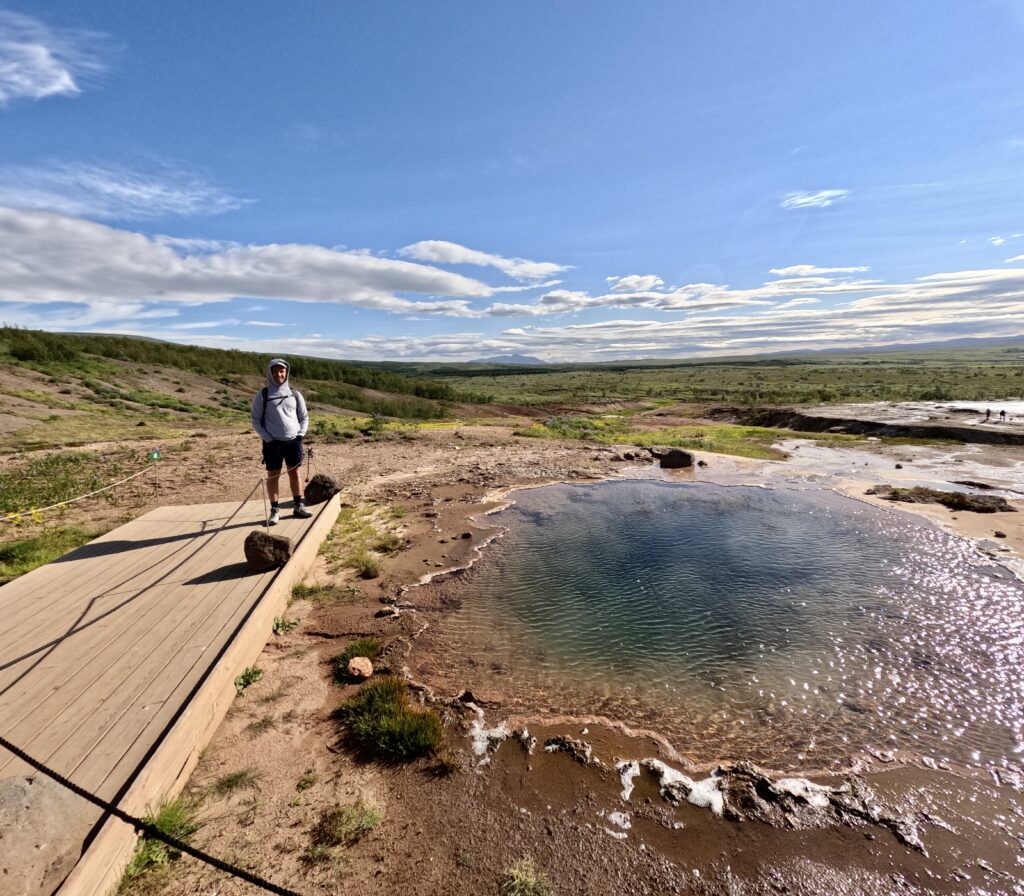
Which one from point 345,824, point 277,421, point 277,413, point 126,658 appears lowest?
point 345,824

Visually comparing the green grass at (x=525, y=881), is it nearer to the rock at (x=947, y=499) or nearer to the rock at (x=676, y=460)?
the rock at (x=947, y=499)

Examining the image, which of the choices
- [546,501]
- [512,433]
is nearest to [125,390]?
[512,433]

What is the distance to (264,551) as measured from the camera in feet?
24.9

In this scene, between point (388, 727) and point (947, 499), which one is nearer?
point (388, 727)

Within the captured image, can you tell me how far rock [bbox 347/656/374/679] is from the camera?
632 cm

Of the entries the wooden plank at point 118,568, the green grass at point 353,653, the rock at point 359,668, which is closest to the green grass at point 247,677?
the green grass at point 353,653

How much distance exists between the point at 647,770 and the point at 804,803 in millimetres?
1447

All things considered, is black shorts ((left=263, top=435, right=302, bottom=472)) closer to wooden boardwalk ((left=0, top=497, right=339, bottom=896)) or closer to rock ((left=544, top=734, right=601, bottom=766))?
wooden boardwalk ((left=0, top=497, right=339, bottom=896))

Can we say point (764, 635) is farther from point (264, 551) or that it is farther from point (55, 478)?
point (55, 478)

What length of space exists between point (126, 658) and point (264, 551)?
236 centimetres

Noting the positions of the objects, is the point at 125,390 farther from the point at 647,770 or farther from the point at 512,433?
the point at 647,770

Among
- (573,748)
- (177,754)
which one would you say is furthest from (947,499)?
(177,754)

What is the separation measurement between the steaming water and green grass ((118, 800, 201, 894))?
3.47 meters

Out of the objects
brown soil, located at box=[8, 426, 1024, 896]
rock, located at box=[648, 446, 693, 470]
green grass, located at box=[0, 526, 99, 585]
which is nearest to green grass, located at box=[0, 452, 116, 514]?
green grass, located at box=[0, 526, 99, 585]
